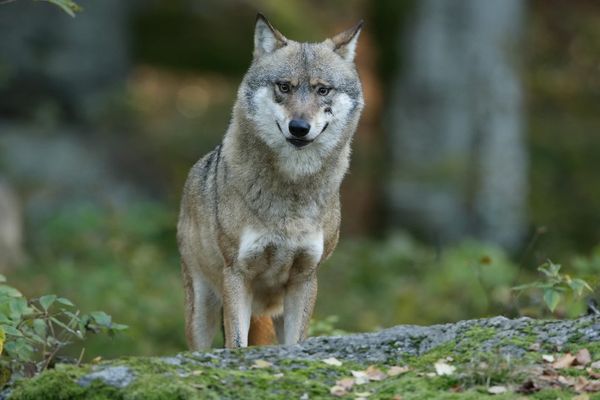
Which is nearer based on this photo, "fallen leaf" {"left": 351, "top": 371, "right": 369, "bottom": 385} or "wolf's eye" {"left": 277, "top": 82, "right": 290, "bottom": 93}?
"fallen leaf" {"left": 351, "top": 371, "right": 369, "bottom": 385}

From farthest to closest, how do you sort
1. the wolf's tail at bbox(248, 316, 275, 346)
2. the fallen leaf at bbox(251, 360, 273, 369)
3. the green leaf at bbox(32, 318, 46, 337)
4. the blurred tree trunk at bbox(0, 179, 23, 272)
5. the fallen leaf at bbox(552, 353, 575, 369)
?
the blurred tree trunk at bbox(0, 179, 23, 272) < the wolf's tail at bbox(248, 316, 275, 346) < the green leaf at bbox(32, 318, 46, 337) < the fallen leaf at bbox(251, 360, 273, 369) < the fallen leaf at bbox(552, 353, 575, 369)

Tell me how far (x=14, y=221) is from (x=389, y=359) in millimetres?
9943

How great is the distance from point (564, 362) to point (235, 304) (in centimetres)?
265

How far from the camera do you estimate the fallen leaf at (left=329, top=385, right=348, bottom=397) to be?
18.9 feet

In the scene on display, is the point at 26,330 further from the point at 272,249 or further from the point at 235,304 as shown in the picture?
the point at 272,249

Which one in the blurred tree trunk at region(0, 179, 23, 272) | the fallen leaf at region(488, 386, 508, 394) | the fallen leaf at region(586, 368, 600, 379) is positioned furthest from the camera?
the blurred tree trunk at region(0, 179, 23, 272)

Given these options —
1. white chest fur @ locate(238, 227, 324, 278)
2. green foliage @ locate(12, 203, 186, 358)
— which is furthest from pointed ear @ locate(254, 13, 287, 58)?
green foliage @ locate(12, 203, 186, 358)

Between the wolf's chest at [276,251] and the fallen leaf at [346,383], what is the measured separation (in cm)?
210

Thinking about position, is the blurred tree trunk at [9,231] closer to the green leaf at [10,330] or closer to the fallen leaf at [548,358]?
the green leaf at [10,330]

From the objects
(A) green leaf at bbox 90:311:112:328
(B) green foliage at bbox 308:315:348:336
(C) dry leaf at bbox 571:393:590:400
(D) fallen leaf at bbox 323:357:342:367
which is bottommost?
(C) dry leaf at bbox 571:393:590:400

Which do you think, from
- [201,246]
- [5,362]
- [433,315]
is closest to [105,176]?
[433,315]

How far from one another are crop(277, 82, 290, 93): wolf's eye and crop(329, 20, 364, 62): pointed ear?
0.59 m

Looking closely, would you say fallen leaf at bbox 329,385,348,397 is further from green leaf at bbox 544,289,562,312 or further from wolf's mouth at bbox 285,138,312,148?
wolf's mouth at bbox 285,138,312,148

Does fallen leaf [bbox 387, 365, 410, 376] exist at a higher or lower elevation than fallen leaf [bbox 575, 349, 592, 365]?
lower
